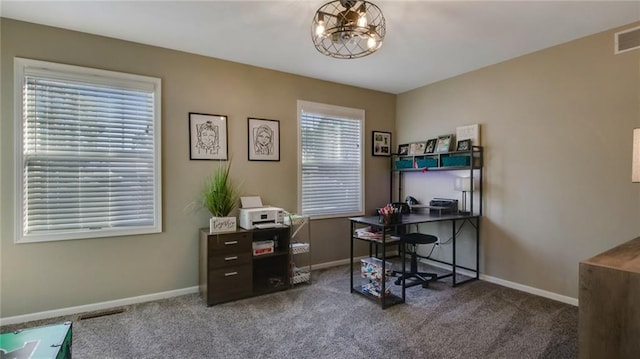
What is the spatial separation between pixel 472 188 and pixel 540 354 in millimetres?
2017

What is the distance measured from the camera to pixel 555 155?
3.19 meters

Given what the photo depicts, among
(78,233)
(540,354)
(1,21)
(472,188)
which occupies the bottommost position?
(540,354)

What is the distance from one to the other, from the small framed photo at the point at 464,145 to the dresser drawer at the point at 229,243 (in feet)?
9.16

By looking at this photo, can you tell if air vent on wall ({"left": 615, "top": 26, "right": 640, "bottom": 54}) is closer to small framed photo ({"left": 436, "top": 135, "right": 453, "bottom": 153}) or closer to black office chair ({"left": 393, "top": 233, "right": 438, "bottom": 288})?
small framed photo ({"left": 436, "top": 135, "right": 453, "bottom": 153})

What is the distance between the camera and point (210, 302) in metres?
3.05

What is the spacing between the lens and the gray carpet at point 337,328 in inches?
90.1

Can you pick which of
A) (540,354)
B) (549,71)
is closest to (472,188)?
(549,71)

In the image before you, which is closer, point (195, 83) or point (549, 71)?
point (549, 71)

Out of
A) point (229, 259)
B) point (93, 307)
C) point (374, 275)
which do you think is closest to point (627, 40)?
point (374, 275)

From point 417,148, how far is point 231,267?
3.02m

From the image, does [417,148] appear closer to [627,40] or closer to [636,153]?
[627,40]

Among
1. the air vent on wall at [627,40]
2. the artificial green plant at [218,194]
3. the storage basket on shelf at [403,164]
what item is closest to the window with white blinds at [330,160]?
the storage basket on shelf at [403,164]

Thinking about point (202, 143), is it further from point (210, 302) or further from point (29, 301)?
point (29, 301)

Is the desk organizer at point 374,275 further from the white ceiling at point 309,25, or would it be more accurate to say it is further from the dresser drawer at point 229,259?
the white ceiling at point 309,25
